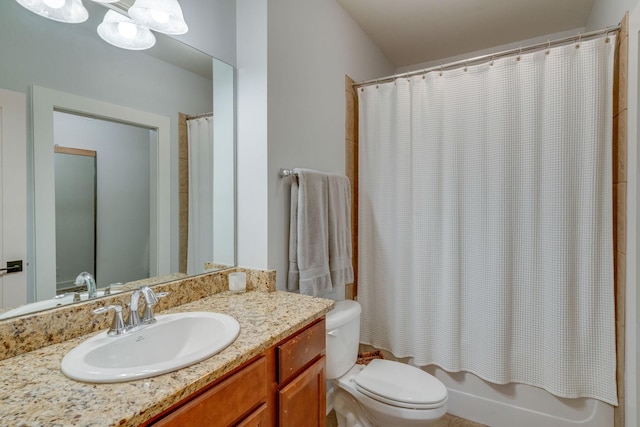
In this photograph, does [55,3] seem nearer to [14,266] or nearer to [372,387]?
[14,266]

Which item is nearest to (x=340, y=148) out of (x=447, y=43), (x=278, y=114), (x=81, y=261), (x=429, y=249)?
(x=278, y=114)

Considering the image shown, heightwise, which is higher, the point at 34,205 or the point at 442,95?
the point at 442,95

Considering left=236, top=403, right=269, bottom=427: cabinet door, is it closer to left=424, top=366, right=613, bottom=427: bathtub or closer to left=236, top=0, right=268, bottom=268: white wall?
left=236, top=0, right=268, bottom=268: white wall

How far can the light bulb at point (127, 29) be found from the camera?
116 centimetres

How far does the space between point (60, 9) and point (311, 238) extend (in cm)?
126

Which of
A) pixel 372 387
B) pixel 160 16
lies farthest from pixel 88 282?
pixel 372 387

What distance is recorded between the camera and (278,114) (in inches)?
61.1

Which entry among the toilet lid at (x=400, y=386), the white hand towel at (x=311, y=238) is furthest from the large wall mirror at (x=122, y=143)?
the toilet lid at (x=400, y=386)

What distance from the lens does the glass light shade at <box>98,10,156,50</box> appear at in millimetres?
1123

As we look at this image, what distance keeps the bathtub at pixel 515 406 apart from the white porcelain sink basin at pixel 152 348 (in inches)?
59.9

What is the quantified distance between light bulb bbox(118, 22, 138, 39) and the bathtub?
2.31 metres

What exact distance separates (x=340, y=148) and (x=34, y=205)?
5.10 feet

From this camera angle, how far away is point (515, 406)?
179cm

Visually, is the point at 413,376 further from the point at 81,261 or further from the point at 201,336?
the point at 81,261
